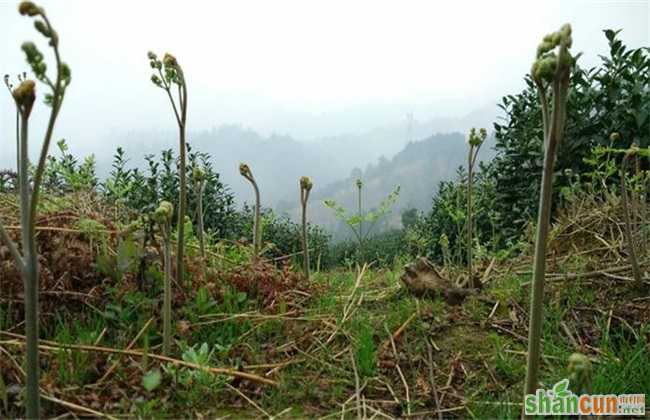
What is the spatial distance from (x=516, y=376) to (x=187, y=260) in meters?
1.62

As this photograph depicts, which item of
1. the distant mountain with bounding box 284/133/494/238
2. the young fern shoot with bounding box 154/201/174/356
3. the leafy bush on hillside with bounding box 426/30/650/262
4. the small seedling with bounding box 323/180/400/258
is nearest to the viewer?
the young fern shoot with bounding box 154/201/174/356

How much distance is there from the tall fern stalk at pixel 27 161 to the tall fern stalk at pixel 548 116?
1.12 meters

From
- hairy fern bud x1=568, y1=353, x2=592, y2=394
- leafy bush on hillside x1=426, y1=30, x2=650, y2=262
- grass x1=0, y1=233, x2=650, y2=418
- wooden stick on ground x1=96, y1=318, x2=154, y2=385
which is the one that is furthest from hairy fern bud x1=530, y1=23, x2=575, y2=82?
leafy bush on hillside x1=426, y1=30, x2=650, y2=262

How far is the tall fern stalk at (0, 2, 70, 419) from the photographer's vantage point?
1251 mm

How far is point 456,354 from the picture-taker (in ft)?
7.23

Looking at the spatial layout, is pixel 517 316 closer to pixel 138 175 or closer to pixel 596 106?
pixel 596 106

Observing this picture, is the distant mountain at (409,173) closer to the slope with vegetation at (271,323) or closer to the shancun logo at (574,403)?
the slope with vegetation at (271,323)

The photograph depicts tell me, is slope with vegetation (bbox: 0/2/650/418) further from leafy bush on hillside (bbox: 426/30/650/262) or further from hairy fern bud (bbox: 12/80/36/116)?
leafy bush on hillside (bbox: 426/30/650/262)

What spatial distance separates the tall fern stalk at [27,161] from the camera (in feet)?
4.10

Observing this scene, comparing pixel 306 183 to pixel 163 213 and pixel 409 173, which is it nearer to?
pixel 163 213

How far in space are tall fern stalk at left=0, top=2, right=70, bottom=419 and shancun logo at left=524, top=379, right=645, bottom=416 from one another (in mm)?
1253

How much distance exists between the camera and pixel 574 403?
1651 mm

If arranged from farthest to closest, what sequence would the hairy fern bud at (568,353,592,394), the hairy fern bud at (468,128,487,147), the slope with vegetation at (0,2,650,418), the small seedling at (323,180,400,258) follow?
the small seedling at (323,180,400,258) → the hairy fern bud at (468,128,487,147) → the slope with vegetation at (0,2,650,418) → the hairy fern bud at (568,353,592,394)

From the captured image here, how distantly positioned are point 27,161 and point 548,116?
1.23 metres
